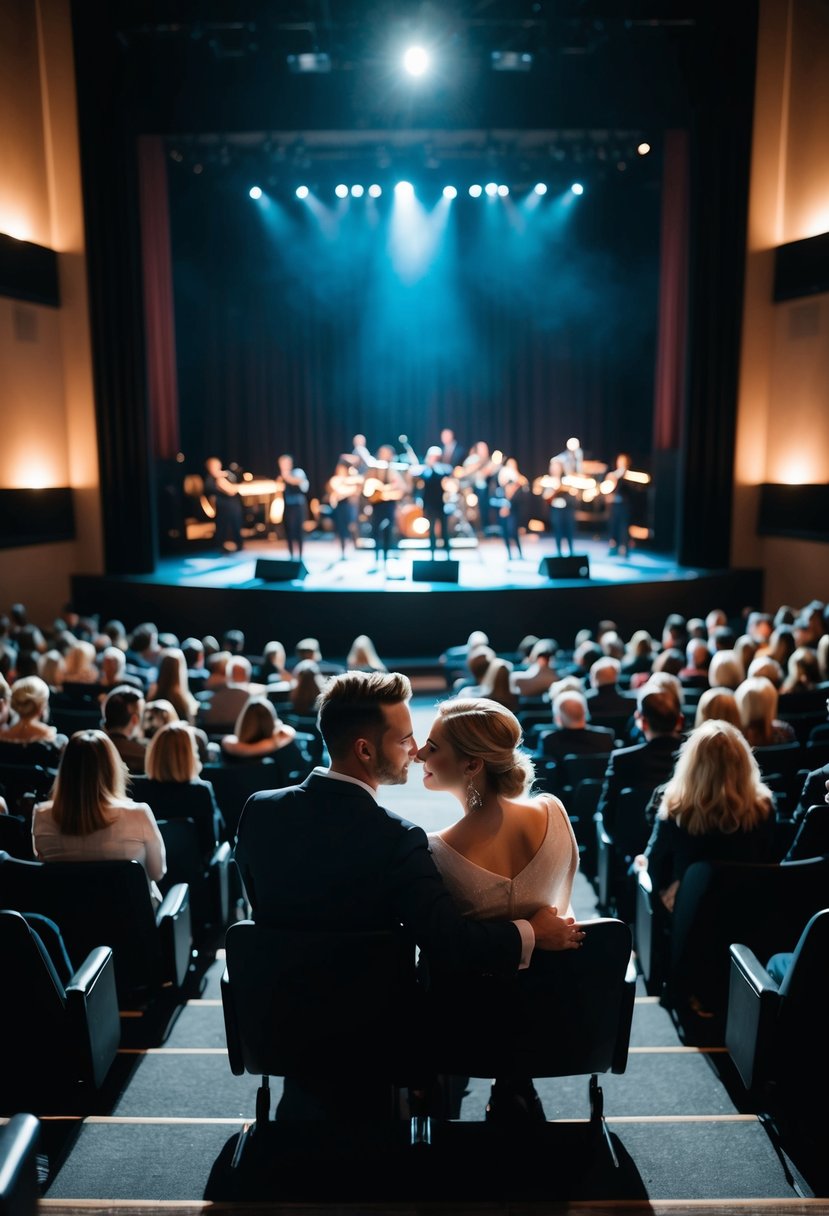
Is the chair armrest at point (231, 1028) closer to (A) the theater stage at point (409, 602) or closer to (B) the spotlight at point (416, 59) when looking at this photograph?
(A) the theater stage at point (409, 602)

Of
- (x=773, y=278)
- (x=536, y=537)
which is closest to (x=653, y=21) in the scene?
(x=773, y=278)

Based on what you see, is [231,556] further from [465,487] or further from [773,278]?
[773,278]

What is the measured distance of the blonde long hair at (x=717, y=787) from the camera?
300 centimetres

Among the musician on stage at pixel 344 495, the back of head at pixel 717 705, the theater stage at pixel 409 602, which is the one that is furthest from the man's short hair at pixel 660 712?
the musician on stage at pixel 344 495

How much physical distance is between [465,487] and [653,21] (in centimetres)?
595

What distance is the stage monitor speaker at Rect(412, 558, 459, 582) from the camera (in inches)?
403

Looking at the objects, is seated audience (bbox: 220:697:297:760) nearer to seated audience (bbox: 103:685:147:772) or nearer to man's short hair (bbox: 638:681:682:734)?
seated audience (bbox: 103:685:147:772)

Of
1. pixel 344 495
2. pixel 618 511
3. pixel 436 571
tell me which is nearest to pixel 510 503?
pixel 618 511

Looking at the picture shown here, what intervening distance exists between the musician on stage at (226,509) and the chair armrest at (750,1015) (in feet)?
37.0

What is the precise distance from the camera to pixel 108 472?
11492mm

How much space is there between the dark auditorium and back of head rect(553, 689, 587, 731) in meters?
0.06

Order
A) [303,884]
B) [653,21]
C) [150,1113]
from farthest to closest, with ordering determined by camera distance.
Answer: [653,21]
[150,1113]
[303,884]

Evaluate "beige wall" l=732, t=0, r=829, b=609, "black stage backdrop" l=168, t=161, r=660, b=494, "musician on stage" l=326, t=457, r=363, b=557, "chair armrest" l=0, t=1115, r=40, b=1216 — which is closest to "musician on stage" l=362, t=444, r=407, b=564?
"musician on stage" l=326, t=457, r=363, b=557

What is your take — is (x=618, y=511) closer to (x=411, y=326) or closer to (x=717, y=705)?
(x=411, y=326)
